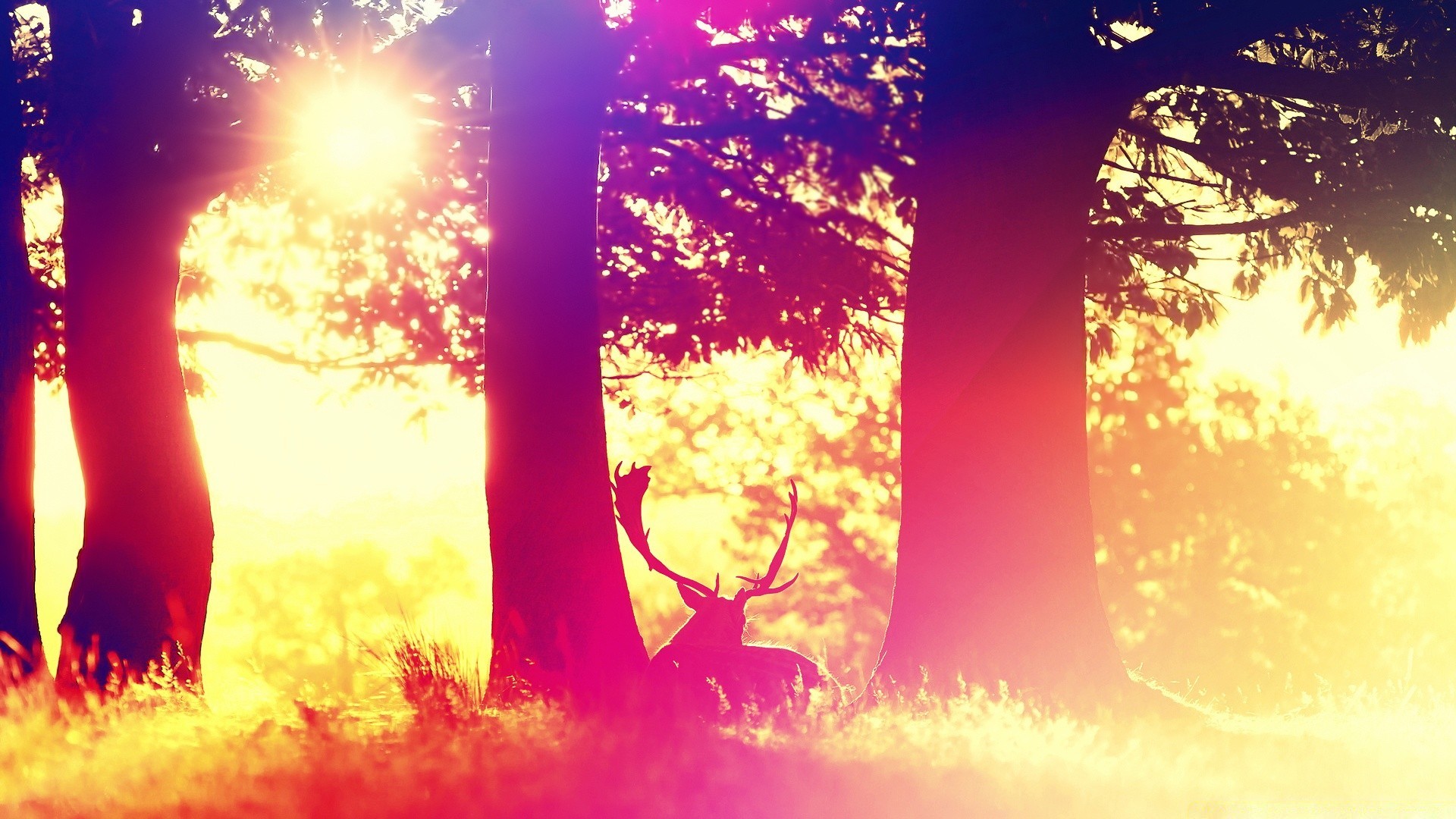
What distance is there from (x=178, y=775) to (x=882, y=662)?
5.50 metres

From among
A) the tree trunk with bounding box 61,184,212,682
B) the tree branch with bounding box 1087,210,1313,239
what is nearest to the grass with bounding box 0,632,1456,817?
the tree trunk with bounding box 61,184,212,682

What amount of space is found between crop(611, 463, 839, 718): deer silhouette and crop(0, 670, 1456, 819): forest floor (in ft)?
1.86

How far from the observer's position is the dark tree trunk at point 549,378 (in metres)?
8.75

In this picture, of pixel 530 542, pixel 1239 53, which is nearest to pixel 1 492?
pixel 530 542

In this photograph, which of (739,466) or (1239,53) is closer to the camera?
(1239,53)

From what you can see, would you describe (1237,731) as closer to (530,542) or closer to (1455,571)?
(530,542)

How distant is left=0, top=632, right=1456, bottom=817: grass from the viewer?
6102mm

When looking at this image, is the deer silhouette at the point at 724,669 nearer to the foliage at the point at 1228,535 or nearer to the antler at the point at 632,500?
the antler at the point at 632,500

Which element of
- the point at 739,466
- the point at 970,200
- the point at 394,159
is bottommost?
the point at 739,466

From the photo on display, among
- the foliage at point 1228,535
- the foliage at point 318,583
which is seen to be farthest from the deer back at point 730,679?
the foliage at point 1228,535

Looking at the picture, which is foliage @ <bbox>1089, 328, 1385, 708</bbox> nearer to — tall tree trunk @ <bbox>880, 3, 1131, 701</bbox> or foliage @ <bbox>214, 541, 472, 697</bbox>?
foliage @ <bbox>214, 541, 472, 697</bbox>

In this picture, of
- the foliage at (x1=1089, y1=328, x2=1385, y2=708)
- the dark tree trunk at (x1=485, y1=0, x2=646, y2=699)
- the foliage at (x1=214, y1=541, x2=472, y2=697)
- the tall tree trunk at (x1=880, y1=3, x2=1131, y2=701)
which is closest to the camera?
the dark tree trunk at (x1=485, y1=0, x2=646, y2=699)

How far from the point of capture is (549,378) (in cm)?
898

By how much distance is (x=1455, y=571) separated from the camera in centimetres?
3538
